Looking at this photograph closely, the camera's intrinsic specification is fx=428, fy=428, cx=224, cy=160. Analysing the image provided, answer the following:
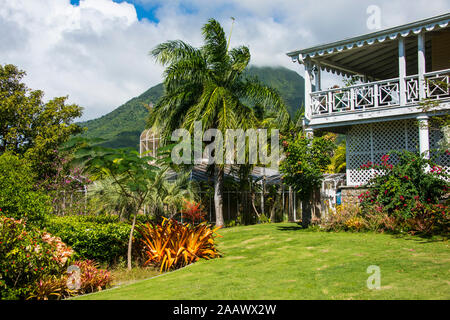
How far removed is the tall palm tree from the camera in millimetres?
17891

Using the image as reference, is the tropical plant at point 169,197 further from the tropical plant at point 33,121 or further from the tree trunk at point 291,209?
the tropical plant at point 33,121

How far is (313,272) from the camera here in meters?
8.12

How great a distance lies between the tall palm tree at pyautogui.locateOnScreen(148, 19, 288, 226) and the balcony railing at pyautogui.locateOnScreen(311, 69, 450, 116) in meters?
2.64

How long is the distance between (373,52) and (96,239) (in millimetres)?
13114

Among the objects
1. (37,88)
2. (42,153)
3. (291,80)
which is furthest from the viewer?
(291,80)

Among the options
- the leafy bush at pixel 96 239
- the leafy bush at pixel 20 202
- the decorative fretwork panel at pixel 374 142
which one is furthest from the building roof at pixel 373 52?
the leafy bush at pixel 20 202

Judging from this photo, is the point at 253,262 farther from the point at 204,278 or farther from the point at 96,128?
the point at 96,128

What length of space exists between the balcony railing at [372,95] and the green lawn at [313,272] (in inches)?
213

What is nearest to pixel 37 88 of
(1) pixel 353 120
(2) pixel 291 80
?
(1) pixel 353 120

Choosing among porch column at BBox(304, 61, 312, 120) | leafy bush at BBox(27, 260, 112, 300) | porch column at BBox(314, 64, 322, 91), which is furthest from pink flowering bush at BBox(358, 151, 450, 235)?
leafy bush at BBox(27, 260, 112, 300)

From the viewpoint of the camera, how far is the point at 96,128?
2876 inches

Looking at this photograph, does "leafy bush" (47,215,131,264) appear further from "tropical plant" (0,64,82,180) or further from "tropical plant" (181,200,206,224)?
"tropical plant" (0,64,82,180)

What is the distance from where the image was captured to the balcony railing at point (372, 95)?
1428cm

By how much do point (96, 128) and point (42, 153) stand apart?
169 feet
